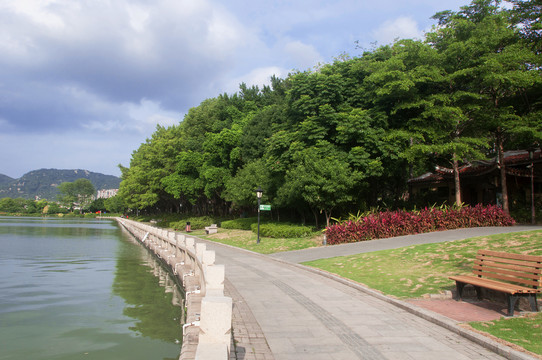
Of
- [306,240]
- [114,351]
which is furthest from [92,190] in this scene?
[114,351]

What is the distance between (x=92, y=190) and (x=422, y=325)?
184 meters

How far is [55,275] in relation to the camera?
15.7 m

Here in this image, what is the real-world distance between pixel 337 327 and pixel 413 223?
16.1 m

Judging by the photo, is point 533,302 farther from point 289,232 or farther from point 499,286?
point 289,232

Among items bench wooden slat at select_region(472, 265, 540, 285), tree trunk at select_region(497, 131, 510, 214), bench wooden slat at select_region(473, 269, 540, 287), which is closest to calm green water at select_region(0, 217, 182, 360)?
bench wooden slat at select_region(473, 269, 540, 287)

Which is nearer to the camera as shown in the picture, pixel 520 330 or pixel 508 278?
pixel 520 330

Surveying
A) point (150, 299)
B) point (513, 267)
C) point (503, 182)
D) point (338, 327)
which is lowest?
point (150, 299)

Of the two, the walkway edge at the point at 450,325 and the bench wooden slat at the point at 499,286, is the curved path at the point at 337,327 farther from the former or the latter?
the bench wooden slat at the point at 499,286

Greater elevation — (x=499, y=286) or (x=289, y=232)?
(x=499, y=286)

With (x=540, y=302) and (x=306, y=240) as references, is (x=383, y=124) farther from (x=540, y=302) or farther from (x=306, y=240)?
(x=540, y=302)

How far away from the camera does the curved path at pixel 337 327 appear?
17.3 feet

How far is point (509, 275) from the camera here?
307 inches

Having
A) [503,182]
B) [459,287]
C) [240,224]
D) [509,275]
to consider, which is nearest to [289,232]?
[240,224]

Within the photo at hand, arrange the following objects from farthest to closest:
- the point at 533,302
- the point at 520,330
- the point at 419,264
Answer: the point at 419,264 < the point at 533,302 < the point at 520,330
